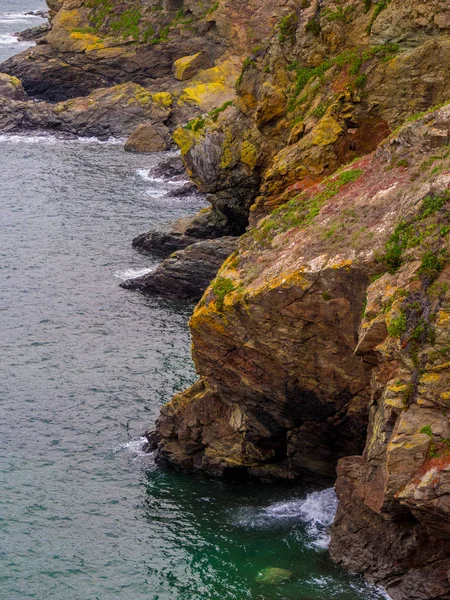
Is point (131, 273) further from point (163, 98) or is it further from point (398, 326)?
point (163, 98)

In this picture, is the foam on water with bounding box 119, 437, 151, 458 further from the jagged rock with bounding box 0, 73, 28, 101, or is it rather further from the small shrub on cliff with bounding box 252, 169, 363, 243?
the jagged rock with bounding box 0, 73, 28, 101

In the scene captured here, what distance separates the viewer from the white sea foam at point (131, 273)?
2689 inches

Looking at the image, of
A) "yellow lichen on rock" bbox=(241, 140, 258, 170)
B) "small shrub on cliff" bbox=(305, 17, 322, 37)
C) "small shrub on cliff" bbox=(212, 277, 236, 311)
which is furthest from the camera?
"yellow lichen on rock" bbox=(241, 140, 258, 170)

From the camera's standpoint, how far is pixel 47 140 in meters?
108

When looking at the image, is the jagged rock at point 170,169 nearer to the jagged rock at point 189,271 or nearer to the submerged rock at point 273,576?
the jagged rock at point 189,271

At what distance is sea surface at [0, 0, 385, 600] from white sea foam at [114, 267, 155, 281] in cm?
21

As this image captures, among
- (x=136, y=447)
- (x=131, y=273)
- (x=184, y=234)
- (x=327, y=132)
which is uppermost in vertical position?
(x=327, y=132)

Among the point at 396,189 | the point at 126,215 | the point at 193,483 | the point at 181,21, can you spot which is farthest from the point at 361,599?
the point at 181,21

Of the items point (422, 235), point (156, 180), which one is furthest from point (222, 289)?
point (156, 180)

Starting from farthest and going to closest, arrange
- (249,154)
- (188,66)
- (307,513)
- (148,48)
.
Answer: (148,48)
(188,66)
(249,154)
(307,513)

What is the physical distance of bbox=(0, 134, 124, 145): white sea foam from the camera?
10722cm

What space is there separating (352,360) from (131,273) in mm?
34166

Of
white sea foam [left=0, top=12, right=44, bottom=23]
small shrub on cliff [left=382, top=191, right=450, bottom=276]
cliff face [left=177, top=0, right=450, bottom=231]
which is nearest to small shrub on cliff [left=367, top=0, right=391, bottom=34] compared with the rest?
cliff face [left=177, top=0, right=450, bottom=231]

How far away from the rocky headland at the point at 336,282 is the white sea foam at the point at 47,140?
38900 mm
